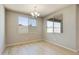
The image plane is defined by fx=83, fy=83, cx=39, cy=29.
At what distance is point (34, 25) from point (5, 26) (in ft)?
1.73

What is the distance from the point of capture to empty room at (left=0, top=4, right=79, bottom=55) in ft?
4.56

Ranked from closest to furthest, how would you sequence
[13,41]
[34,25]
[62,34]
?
[13,41]
[34,25]
[62,34]

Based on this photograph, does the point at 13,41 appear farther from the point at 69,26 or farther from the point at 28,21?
the point at 69,26

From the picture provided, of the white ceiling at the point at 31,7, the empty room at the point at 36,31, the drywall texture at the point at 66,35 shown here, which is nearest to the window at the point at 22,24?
the empty room at the point at 36,31

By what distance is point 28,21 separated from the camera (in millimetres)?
1531

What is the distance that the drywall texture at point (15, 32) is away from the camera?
1412 mm

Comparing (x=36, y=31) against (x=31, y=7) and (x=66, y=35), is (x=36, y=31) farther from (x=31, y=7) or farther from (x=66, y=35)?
(x=66, y=35)

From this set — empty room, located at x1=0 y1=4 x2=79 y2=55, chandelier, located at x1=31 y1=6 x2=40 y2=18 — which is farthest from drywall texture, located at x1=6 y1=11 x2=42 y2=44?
chandelier, located at x1=31 y1=6 x2=40 y2=18

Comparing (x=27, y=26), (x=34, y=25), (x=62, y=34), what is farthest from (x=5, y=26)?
(x=62, y=34)

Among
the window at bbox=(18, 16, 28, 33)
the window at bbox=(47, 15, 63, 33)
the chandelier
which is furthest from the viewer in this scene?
the window at bbox=(47, 15, 63, 33)

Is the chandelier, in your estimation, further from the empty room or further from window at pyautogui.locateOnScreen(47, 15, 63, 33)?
window at pyautogui.locateOnScreen(47, 15, 63, 33)

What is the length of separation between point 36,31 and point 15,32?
0.39m

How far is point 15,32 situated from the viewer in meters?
1.55

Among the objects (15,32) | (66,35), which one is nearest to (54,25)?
(66,35)
